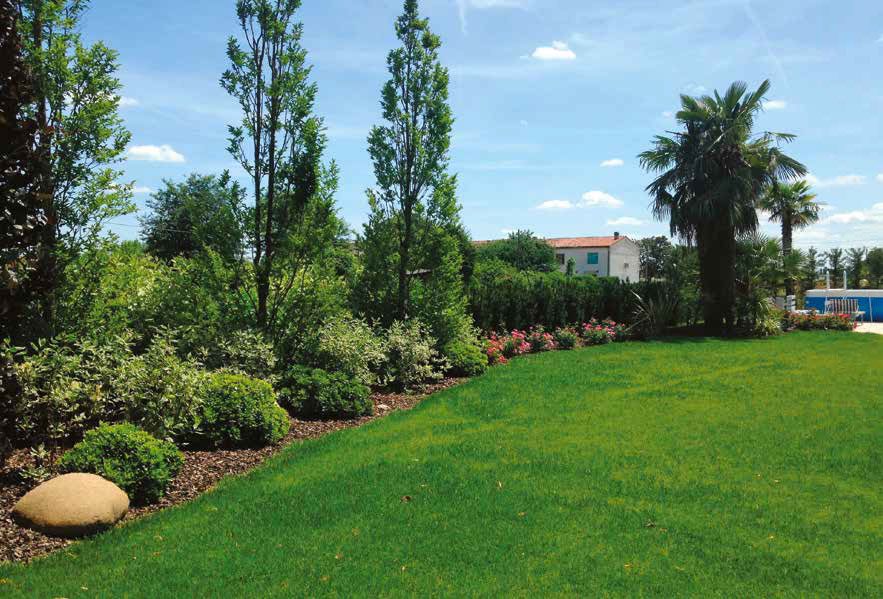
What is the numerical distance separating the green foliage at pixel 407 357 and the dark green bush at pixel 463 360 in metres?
0.76

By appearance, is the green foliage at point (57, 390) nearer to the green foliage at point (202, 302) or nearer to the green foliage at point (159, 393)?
the green foliage at point (159, 393)

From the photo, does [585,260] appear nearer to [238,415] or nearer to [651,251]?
[651,251]

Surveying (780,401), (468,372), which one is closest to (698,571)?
(780,401)

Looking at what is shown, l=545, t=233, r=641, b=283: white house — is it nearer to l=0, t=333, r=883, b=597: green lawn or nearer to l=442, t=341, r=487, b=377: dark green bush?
l=442, t=341, r=487, b=377: dark green bush

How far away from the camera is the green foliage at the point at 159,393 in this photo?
617 centimetres

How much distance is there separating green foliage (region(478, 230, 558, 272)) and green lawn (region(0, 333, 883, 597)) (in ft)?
151

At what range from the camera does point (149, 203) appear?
39.8m

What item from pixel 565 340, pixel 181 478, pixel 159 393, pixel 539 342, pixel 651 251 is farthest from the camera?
pixel 651 251

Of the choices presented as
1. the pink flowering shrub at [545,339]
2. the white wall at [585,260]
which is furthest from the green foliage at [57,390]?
the white wall at [585,260]

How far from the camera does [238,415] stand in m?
6.83

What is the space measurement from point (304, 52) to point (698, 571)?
869cm

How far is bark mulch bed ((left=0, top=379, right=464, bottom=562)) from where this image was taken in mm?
4496

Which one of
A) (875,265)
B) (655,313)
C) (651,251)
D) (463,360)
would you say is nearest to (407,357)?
(463,360)

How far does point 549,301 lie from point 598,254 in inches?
2184
